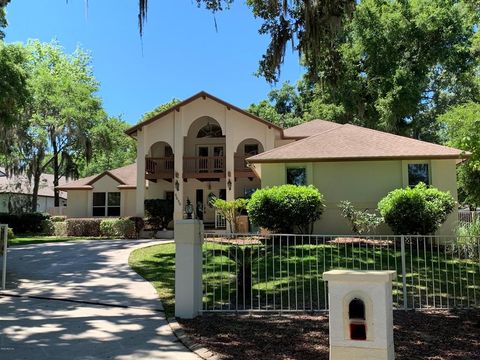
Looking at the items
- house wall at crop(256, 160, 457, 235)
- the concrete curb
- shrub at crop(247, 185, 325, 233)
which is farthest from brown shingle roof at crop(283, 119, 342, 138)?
the concrete curb

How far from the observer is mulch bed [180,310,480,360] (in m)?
5.79

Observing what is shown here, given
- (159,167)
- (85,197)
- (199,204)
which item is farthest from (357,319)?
(85,197)

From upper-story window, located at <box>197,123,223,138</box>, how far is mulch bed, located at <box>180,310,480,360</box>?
22.1 m

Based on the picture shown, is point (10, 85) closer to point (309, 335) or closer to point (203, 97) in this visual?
point (203, 97)

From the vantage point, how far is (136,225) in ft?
83.1

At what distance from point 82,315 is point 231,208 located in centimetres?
1396

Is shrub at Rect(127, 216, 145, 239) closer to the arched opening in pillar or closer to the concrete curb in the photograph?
the concrete curb

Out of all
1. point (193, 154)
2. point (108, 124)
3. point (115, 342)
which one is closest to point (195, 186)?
point (193, 154)

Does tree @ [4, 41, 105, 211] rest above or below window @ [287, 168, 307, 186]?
above

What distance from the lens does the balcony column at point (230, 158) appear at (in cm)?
2584

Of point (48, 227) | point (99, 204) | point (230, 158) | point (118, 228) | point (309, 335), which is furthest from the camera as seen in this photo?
point (99, 204)

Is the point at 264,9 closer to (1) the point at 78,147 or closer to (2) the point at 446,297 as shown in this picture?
(2) the point at 446,297

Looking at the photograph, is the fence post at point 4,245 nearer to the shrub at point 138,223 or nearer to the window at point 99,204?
the shrub at point 138,223

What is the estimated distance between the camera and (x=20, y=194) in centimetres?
4259
